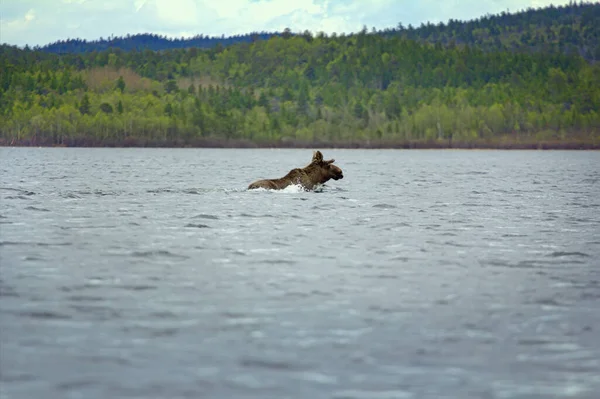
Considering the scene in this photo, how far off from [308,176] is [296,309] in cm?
2843

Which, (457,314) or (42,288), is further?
(42,288)

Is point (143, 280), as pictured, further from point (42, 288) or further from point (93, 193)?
point (93, 193)

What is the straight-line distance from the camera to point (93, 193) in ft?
150

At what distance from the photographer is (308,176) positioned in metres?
43.9

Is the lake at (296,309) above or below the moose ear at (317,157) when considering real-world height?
below

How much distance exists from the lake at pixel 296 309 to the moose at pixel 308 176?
40.5ft

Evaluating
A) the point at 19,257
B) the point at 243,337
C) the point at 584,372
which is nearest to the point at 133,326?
the point at 243,337

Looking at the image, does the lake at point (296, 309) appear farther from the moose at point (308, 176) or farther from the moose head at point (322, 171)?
the moose head at point (322, 171)

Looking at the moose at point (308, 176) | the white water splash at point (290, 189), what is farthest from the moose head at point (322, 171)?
the white water splash at point (290, 189)

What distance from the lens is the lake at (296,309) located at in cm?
1159

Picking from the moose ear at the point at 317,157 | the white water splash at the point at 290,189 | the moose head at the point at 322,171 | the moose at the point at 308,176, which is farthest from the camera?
the moose head at the point at 322,171

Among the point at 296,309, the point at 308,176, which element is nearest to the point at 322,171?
the point at 308,176

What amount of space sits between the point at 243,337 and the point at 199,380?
2.21 m

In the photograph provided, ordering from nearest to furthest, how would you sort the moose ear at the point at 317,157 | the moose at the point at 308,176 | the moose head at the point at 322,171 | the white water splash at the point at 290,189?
the moose ear at the point at 317,157 < the moose at the point at 308,176 < the white water splash at the point at 290,189 < the moose head at the point at 322,171
